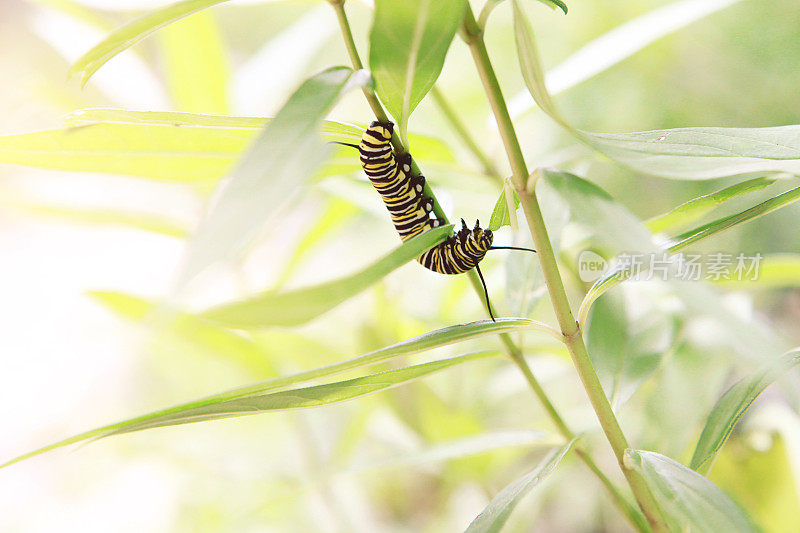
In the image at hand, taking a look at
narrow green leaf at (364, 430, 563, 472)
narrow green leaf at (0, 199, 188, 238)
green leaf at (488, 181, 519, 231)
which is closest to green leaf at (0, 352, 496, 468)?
green leaf at (488, 181, 519, 231)

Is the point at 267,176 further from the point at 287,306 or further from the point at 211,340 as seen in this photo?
the point at 211,340

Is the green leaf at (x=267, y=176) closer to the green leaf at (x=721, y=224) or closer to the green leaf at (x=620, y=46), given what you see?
the green leaf at (x=721, y=224)

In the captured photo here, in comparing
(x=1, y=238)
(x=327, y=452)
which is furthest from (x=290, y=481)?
(x=1, y=238)

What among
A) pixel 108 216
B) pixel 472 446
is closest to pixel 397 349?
pixel 472 446

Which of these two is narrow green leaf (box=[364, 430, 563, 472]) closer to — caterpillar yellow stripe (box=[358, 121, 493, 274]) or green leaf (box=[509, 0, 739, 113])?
caterpillar yellow stripe (box=[358, 121, 493, 274])

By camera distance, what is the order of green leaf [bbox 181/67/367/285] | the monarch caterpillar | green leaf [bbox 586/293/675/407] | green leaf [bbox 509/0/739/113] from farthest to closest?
green leaf [bbox 509/0/739/113], green leaf [bbox 586/293/675/407], the monarch caterpillar, green leaf [bbox 181/67/367/285]

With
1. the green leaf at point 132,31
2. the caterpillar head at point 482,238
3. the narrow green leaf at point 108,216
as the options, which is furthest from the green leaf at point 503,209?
the narrow green leaf at point 108,216

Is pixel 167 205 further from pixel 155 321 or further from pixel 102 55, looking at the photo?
pixel 155 321
